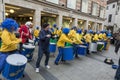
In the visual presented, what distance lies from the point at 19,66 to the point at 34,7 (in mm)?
9583

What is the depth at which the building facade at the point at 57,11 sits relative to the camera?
1157cm

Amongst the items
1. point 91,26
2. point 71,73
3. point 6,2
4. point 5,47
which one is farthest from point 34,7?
point 91,26

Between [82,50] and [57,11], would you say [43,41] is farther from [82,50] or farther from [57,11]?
[57,11]

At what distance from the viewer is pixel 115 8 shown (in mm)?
32281

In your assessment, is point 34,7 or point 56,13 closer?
point 34,7

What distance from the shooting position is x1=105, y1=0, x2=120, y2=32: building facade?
102 feet

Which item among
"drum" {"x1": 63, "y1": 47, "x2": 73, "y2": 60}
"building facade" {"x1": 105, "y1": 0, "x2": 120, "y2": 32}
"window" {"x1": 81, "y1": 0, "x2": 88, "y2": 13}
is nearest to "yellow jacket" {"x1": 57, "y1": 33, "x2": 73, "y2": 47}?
"drum" {"x1": 63, "y1": 47, "x2": 73, "y2": 60}

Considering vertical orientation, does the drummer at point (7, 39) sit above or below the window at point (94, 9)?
below

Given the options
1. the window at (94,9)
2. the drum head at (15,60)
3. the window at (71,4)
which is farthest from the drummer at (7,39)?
the window at (94,9)

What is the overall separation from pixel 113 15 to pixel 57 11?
2302cm

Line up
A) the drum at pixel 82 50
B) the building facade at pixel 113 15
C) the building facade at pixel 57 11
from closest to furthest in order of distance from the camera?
the drum at pixel 82 50 < the building facade at pixel 57 11 < the building facade at pixel 113 15

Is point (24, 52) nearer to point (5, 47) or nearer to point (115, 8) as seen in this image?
point (5, 47)

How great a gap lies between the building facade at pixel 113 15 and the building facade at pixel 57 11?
783 centimetres

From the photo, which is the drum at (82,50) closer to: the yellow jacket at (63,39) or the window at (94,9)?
the yellow jacket at (63,39)
